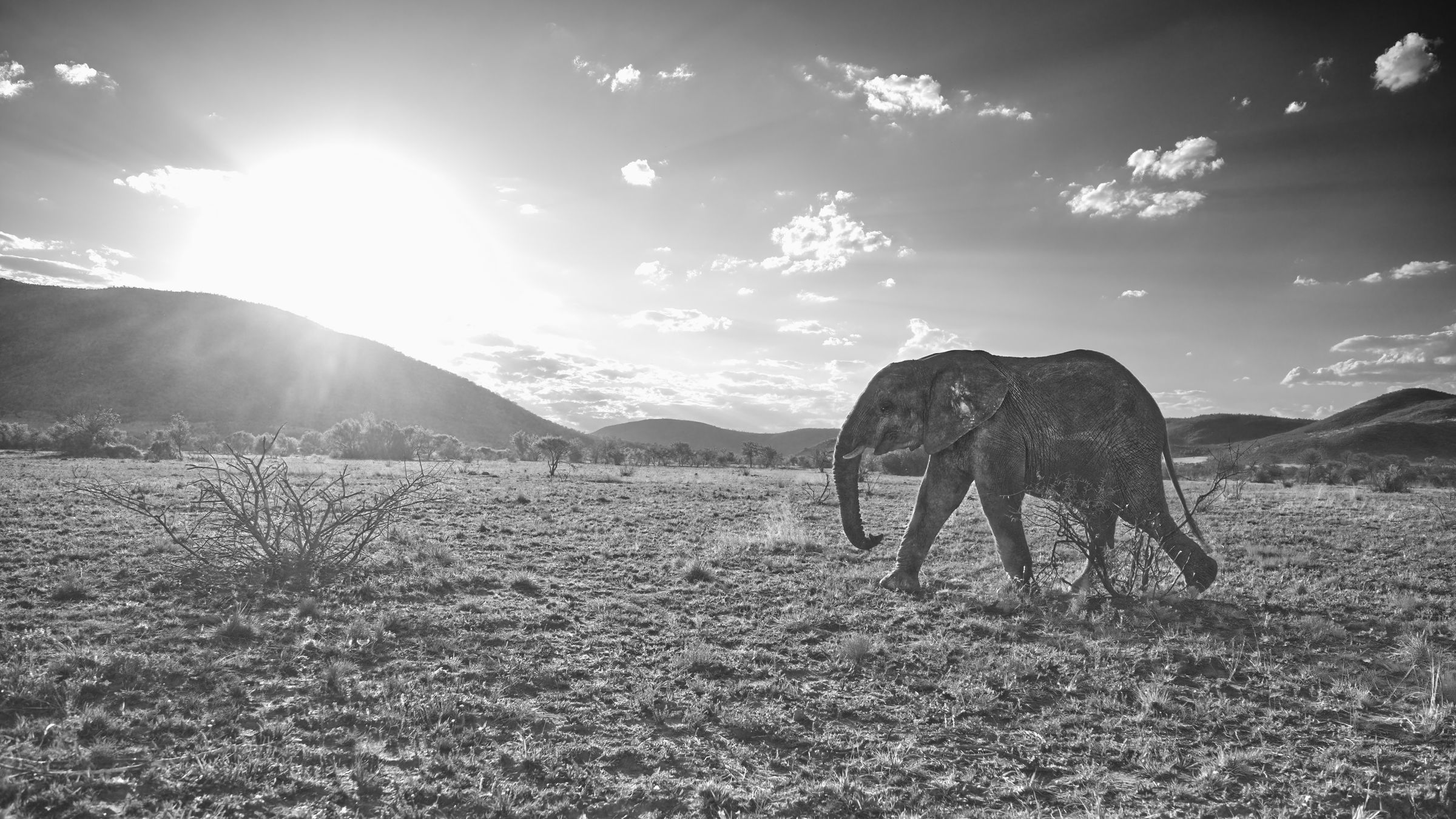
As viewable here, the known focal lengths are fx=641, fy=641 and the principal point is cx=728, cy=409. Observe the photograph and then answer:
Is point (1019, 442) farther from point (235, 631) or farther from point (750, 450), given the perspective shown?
point (750, 450)

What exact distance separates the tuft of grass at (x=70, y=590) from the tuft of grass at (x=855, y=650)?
328 inches

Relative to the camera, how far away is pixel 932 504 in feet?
26.3

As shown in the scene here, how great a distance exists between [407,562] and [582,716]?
5916 millimetres

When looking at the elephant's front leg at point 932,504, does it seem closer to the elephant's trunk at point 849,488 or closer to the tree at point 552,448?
the elephant's trunk at point 849,488

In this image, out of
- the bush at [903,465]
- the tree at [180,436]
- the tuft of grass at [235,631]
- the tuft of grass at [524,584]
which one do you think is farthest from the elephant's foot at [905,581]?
the tree at [180,436]

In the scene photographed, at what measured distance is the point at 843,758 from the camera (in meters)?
4.28

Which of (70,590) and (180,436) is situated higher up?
(180,436)

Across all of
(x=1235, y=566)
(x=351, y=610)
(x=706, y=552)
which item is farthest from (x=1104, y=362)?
(x=351, y=610)

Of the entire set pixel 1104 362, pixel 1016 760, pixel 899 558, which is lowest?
pixel 1016 760

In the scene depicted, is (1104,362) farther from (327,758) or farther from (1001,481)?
(327,758)

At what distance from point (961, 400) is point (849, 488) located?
5.85ft

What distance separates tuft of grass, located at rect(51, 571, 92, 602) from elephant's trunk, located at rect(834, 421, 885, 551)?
28.8 feet

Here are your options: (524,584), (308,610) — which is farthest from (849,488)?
(308,610)

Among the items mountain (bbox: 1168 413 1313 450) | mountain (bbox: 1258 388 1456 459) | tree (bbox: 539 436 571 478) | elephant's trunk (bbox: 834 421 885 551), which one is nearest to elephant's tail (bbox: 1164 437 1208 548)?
elephant's trunk (bbox: 834 421 885 551)
